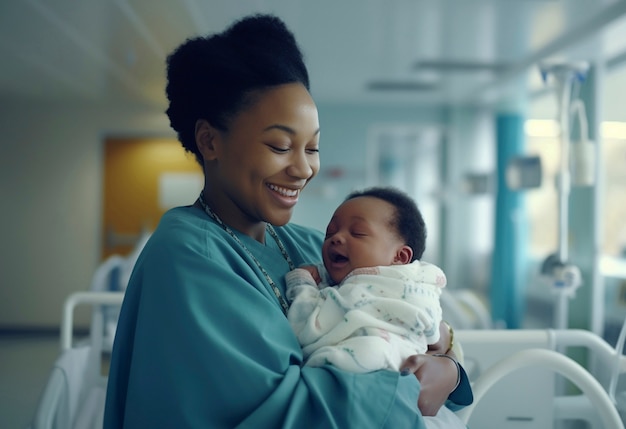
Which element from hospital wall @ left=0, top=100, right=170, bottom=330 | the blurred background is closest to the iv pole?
the blurred background

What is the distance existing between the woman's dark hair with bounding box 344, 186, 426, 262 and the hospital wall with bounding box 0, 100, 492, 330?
496 cm

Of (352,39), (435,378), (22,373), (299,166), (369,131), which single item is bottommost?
(22,373)

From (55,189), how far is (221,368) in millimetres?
6196

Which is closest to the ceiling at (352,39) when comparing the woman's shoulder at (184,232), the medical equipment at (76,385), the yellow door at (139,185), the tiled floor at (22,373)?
the yellow door at (139,185)

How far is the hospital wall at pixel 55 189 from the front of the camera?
21.0 ft

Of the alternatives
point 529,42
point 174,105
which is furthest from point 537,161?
point 174,105

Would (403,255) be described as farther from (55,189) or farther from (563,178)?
(55,189)

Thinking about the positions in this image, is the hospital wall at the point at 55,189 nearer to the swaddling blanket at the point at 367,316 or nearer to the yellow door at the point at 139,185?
the yellow door at the point at 139,185

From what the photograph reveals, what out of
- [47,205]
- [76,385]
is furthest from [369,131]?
[76,385]

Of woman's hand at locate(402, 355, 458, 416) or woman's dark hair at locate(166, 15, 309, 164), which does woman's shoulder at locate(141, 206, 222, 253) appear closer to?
woman's dark hair at locate(166, 15, 309, 164)

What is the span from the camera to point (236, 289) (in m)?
0.95

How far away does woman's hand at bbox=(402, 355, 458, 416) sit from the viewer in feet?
3.33

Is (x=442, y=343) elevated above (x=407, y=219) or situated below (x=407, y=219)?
below

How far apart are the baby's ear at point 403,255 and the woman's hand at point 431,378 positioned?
25 centimetres
